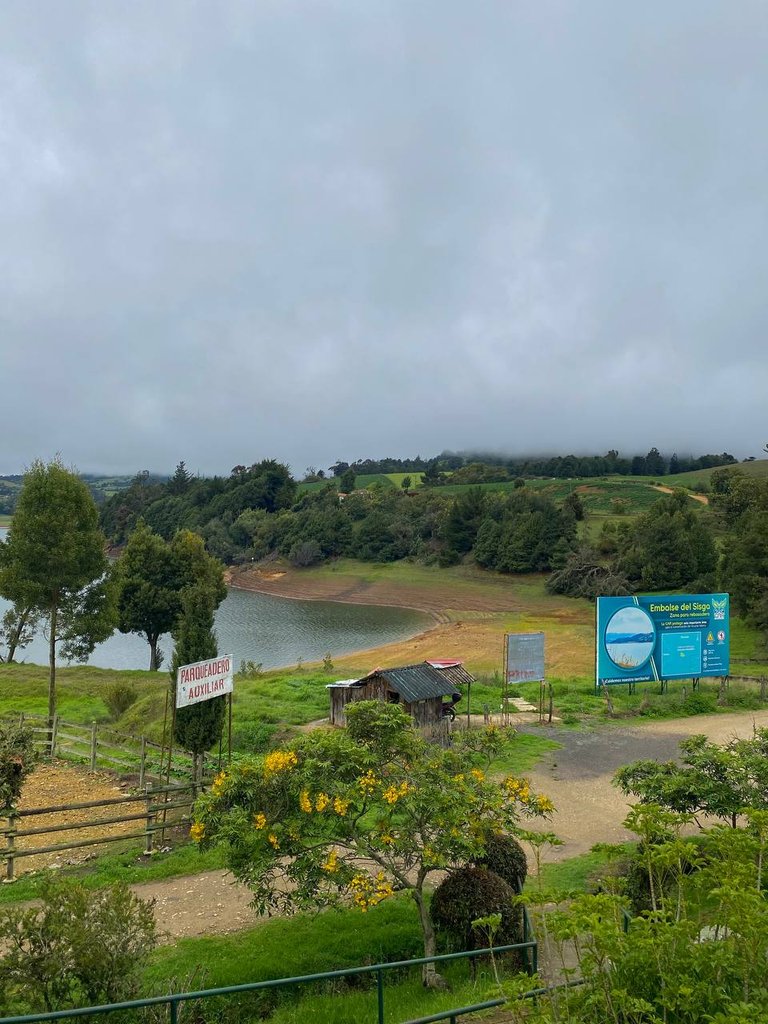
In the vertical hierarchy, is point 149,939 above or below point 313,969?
above

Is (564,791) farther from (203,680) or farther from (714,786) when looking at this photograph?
(203,680)

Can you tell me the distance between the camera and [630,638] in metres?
24.5

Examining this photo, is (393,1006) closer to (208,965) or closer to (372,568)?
(208,965)

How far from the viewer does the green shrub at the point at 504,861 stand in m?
10.2

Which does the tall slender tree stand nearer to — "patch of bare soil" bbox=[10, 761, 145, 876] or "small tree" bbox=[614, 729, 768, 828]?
"patch of bare soil" bbox=[10, 761, 145, 876]

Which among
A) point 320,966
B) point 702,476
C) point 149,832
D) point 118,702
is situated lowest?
point 118,702

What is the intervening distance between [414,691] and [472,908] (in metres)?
11.0

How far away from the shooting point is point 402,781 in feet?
29.6

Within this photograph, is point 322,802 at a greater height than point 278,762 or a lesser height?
lesser

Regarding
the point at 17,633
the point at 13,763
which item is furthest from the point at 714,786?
the point at 17,633

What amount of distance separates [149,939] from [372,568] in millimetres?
74010

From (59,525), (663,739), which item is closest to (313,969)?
(663,739)

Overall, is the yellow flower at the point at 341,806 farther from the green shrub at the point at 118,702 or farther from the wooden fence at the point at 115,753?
the green shrub at the point at 118,702

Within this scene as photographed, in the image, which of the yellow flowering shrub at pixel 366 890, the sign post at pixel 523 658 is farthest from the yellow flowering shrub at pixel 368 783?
the sign post at pixel 523 658
